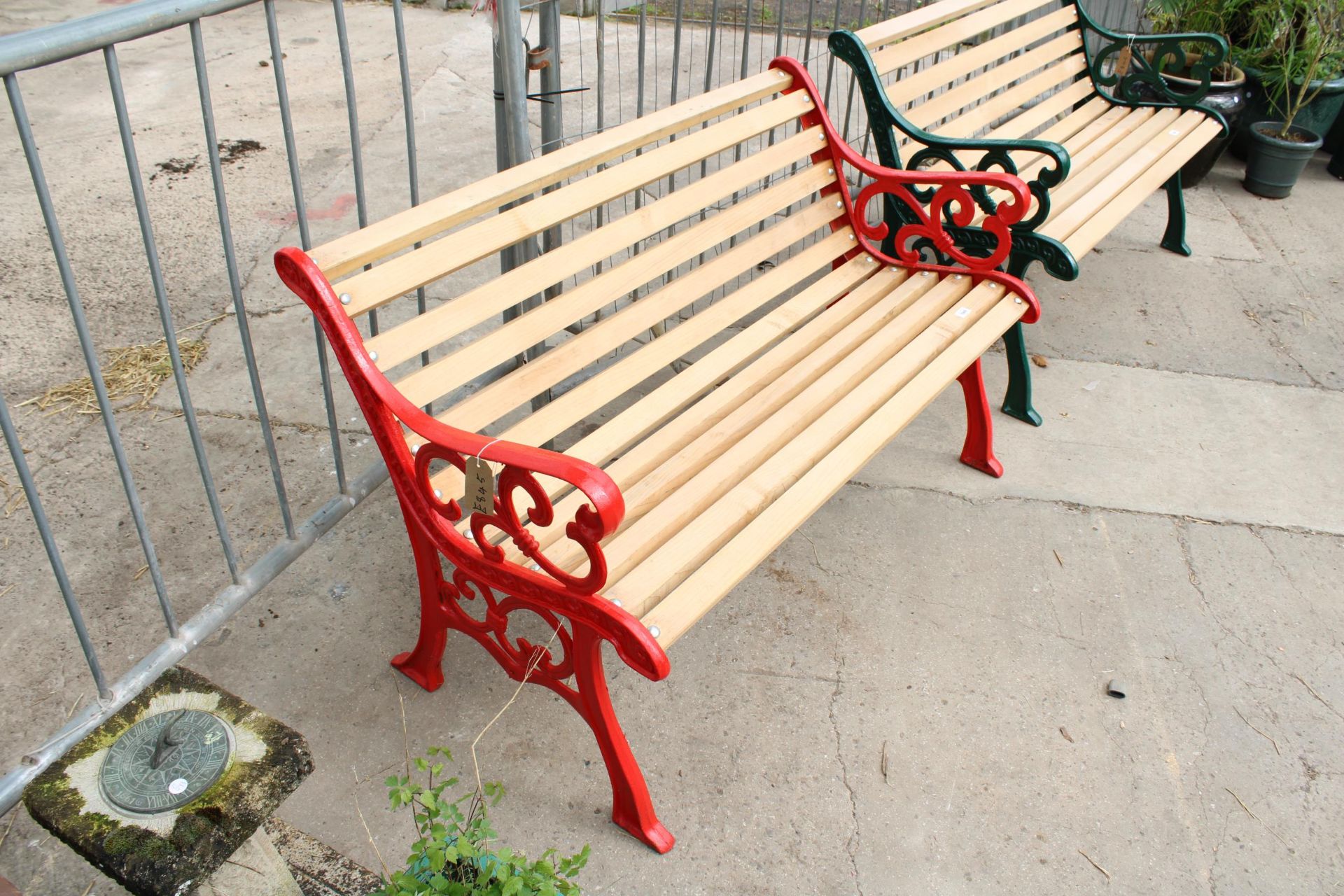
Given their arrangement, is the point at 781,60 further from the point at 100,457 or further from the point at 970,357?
the point at 100,457

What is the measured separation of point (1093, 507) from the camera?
323 cm

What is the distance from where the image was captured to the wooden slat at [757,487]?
2.01m

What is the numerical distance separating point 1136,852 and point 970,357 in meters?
1.27

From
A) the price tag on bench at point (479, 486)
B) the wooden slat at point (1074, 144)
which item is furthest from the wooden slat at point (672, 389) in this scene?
the wooden slat at point (1074, 144)

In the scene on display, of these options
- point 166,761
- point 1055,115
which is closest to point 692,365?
point 166,761

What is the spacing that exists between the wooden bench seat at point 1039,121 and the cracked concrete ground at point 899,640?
612 mm

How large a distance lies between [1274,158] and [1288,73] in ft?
1.35

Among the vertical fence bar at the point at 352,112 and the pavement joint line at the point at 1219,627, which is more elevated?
the vertical fence bar at the point at 352,112

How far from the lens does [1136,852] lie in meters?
2.26

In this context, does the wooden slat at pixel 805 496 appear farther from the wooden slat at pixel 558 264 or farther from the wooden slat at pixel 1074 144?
the wooden slat at pixel 1074 144

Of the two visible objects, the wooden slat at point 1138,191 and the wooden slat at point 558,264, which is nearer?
the wooden slat at point 558,264

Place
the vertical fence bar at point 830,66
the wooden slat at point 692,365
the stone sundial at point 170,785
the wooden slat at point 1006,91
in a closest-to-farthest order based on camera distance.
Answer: the stone sundial at point 170,785 → the wooden slat at point 692,365 → the vertical fence bar at point 830,66 → the wooden slat at point 1006,91

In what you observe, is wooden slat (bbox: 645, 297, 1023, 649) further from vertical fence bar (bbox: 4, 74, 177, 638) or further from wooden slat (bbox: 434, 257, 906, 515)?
vertical fence bar (bbox: 4, 74, 177, 638)

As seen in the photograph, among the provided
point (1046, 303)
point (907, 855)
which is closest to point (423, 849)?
point (907, 855)
